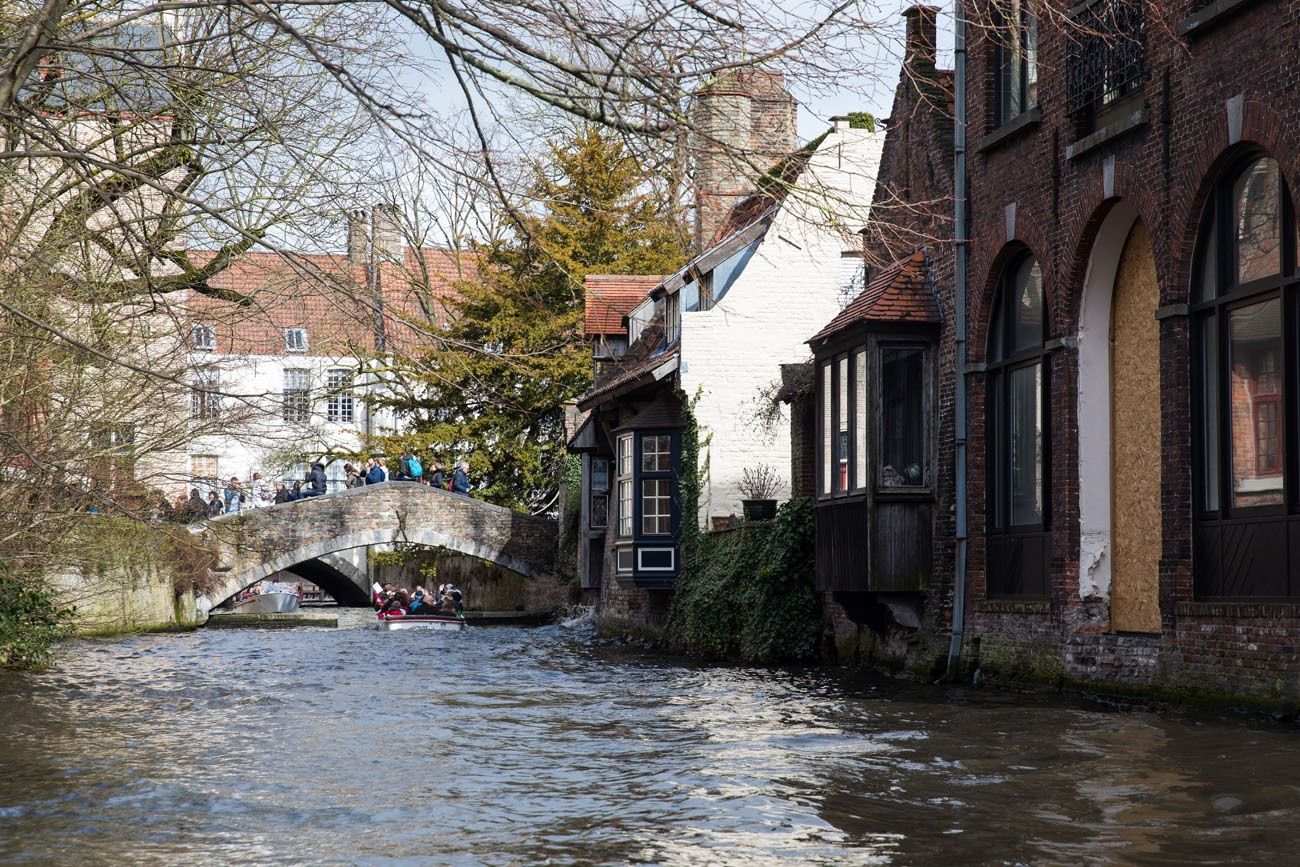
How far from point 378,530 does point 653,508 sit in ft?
40.3

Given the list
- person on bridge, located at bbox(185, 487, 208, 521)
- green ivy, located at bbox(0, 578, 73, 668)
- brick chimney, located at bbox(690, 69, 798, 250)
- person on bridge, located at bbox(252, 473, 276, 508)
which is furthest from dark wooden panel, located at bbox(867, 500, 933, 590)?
person on bridge, located at bbox(252, 473, 276, 508)

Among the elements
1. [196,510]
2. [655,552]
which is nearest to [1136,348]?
[655,552]

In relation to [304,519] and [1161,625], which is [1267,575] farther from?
[304,519]

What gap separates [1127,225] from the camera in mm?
14602

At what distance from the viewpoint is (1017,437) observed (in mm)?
16234

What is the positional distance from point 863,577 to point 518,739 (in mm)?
6770

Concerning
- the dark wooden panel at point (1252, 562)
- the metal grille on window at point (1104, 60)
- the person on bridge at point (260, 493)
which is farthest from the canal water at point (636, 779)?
the person on bridge at point (260, 493)

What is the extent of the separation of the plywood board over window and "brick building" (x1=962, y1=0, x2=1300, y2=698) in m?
0.02

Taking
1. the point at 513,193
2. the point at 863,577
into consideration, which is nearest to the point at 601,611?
the point at 863,577

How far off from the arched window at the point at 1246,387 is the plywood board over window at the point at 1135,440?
144cm

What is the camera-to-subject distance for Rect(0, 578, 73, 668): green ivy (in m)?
19.0

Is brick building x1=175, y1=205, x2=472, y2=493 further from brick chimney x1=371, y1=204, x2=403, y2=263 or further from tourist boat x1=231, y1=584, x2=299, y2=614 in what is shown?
tourist boat x1=231, y1=584, x2=299, y2=614

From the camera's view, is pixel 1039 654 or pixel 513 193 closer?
pixel 513 193

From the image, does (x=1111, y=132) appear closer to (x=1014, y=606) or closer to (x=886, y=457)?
(x=1014, y=606)
